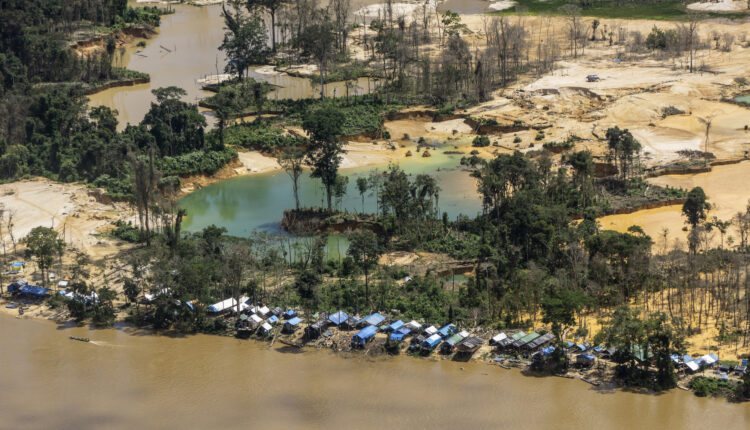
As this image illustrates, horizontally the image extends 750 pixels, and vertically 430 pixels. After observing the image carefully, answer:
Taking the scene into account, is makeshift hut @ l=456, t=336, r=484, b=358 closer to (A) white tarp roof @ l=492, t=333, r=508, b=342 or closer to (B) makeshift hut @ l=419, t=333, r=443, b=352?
(A) white tarp roof @ l=492, t=333, r=508, b=342

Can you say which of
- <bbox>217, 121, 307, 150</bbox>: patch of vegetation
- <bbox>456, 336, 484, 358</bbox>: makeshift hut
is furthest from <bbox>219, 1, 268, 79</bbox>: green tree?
<bbox>456, 336, 484, 358</bbox>: makeshift hut

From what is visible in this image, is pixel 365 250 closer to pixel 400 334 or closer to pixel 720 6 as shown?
pixel 400 334

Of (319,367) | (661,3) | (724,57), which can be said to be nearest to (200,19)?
(661,3)

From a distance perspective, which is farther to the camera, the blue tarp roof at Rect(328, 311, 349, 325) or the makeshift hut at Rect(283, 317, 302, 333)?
the makeshift hut at Rect(283, 317, 302, 333)

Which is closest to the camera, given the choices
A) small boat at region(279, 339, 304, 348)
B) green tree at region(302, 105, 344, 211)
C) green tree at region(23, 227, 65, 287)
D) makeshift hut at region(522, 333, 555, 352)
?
makeshift hut at region(522, 333, 555, 352)

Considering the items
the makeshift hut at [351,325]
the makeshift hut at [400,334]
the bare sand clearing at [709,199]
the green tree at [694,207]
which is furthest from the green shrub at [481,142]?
the makeshift hut at [400,334]

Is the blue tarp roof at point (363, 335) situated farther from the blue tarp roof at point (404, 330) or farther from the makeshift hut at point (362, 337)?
the blue tarp roof at point (404, 330)

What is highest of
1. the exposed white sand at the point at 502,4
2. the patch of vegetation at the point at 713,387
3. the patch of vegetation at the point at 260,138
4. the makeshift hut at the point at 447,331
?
the exposed white sand at the point at 502,4
